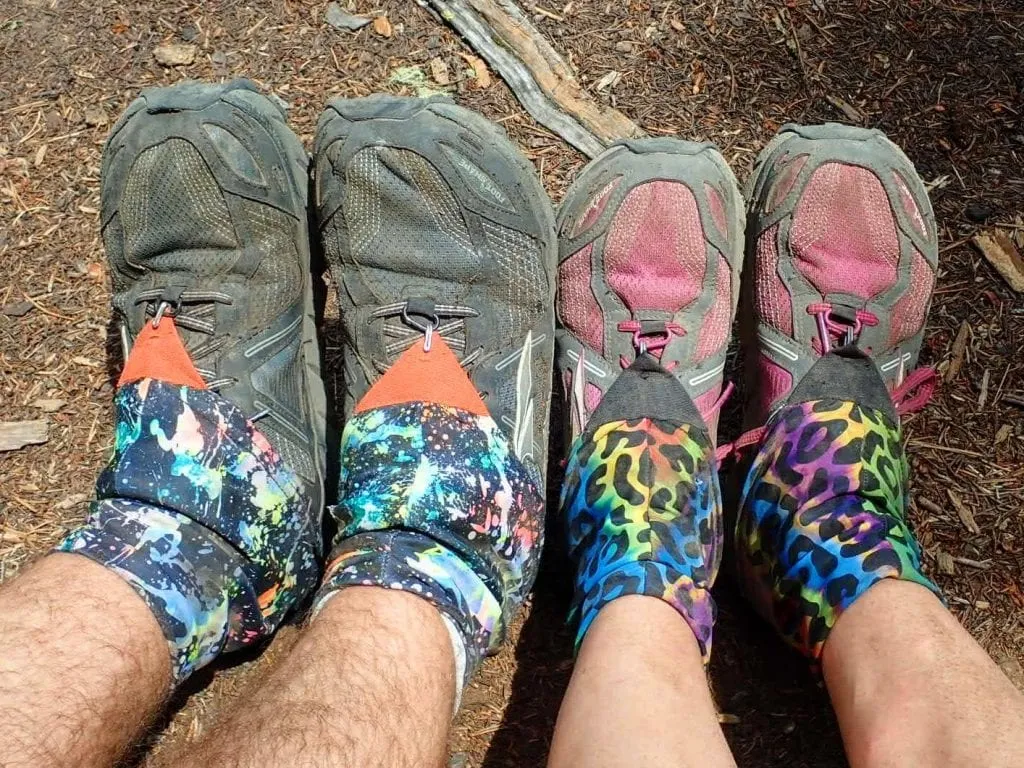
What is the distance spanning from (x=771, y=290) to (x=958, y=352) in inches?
19.5

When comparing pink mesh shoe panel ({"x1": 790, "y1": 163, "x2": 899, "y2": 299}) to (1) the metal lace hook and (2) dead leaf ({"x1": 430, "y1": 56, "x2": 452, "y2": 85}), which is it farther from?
(1) the metal lace hook

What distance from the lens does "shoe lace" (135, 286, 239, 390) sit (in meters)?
1.84

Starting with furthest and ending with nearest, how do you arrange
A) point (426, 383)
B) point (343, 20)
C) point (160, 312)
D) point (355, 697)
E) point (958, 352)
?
1. point (343, 20)
2. point (958, 352)
3. point (160, 312)
4. point (426, 383)
5. point (355, 697)

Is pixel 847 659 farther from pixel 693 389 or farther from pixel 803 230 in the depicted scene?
pixel 803 230

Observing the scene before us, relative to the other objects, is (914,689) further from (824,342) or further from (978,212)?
(978,212)

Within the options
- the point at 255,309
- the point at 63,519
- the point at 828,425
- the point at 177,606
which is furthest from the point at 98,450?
the point at 828,425

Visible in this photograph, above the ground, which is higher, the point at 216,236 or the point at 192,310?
the point at 216,236

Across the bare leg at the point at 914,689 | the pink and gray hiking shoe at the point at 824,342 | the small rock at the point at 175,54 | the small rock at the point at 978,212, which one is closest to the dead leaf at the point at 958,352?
the pink and gray hiking shoe at the point at 824,342

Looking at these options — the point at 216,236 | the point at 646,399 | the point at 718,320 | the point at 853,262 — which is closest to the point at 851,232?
the point at 853,262

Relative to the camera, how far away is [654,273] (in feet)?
6.46

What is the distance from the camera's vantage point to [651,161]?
198 centimetres

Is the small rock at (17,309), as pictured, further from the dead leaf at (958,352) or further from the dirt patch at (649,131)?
the dead leaf at (958,352)

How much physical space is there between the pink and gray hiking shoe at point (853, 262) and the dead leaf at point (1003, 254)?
0.21 m

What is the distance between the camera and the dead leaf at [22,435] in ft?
7.08
